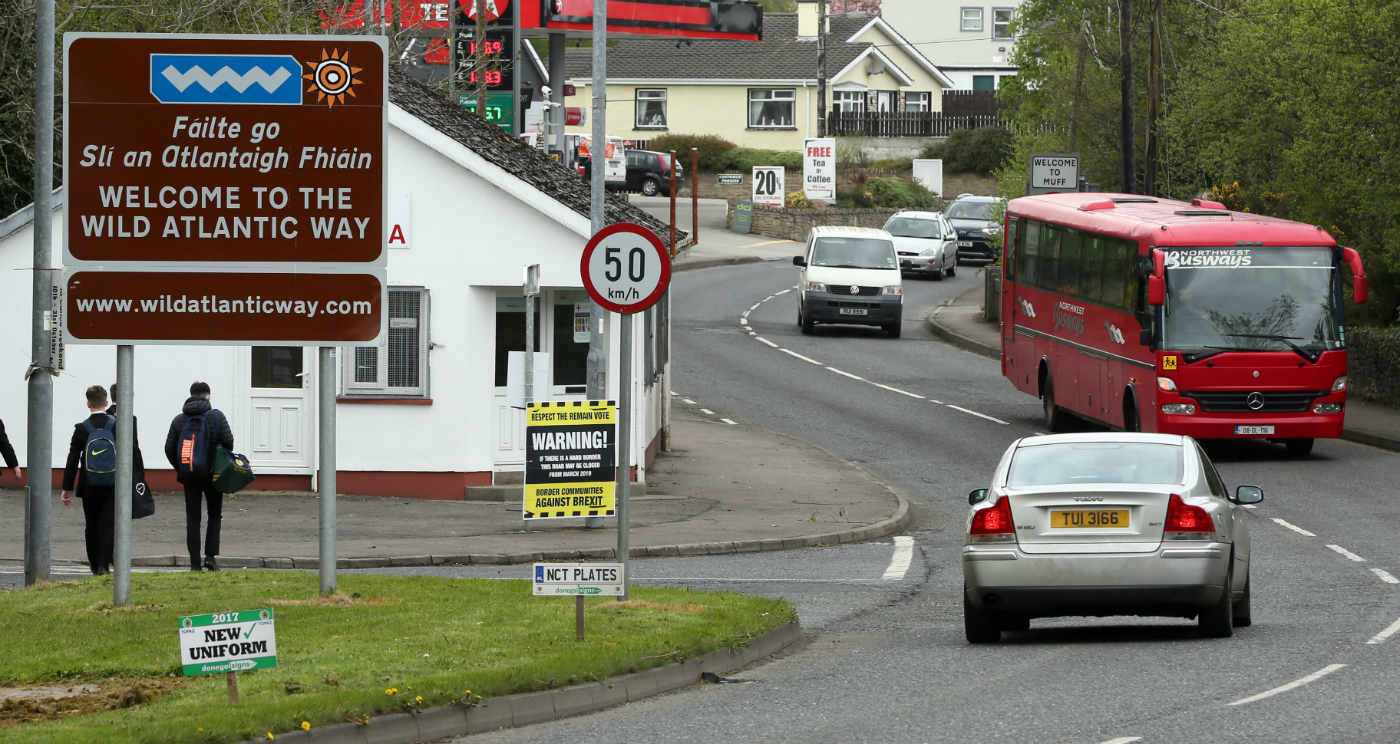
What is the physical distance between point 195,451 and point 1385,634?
32.2 feet

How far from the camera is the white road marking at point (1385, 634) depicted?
40.9 ft

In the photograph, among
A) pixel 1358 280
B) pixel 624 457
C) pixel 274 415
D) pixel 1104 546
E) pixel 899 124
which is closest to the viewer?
pixel 1104 546

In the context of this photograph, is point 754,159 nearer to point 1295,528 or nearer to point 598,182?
point 598,182

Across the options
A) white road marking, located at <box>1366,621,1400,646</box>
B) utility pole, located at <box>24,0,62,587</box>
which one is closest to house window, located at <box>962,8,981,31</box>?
utility pole, located at <box>24,0,62,587</box>

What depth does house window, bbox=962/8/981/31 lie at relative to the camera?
10775 centimetres

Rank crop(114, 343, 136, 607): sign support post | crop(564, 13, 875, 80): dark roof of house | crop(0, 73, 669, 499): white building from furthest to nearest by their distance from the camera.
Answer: crop(564, 13, 875, 80): dark roof of house → crop(0, 73, 669, 499): white building → crop(114, 343, 136, 607): sign support post

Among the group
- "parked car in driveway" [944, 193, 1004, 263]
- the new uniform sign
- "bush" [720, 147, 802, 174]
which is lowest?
the new uniform sign

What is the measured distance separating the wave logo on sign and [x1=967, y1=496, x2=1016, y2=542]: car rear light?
5.40m

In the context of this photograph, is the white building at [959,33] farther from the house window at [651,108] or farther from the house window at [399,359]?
the house window at [399,359]

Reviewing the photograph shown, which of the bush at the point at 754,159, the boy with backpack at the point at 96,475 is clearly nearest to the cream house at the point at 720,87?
the bush at the point at 754,159

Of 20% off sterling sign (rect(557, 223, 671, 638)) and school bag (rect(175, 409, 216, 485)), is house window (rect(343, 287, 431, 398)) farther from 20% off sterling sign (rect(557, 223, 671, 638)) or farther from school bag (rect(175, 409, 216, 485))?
20% off sterling sign (rect(557, 223, 671, 638))

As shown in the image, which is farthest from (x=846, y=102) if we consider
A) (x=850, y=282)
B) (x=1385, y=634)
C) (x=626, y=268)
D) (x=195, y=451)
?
(x=1385, y=634)

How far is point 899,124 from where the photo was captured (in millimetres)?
83938

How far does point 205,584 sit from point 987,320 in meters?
31.6
